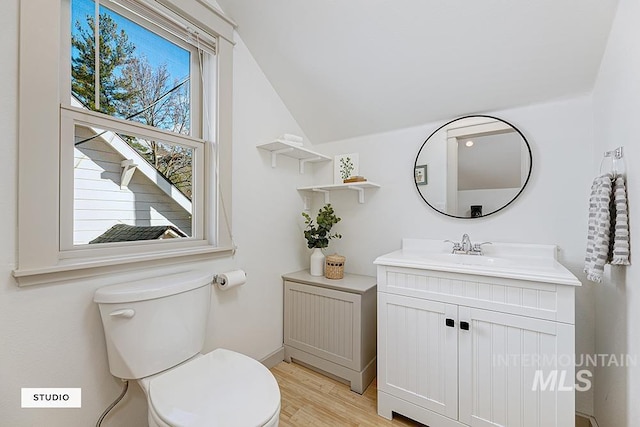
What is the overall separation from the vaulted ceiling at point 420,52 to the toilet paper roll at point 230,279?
131 centimetres

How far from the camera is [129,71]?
4.57 ft

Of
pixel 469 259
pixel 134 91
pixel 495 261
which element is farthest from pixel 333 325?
pixel 134 91

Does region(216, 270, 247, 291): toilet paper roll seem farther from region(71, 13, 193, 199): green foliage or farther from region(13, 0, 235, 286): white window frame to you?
region(71, 13, 193, 199): green foliage

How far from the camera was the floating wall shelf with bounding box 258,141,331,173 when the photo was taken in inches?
73.6

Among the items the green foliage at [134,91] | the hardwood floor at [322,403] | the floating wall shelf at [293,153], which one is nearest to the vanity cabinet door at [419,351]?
the hardwood floor at [322,403]

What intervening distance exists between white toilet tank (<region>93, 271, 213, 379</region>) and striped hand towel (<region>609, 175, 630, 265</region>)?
1.69 meters

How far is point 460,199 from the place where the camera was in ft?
5.79

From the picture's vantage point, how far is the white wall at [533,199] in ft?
4.78

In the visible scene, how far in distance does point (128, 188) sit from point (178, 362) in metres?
0.86

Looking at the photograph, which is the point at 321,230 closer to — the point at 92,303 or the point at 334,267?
the point at 334,267

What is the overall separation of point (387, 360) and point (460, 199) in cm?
107

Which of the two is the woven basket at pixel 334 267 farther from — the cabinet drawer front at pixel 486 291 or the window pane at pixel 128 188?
the window pane at pixel 128 188

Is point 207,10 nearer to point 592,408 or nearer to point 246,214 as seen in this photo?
point 246,214

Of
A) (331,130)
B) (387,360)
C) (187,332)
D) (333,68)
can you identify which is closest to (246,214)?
(187,332)
